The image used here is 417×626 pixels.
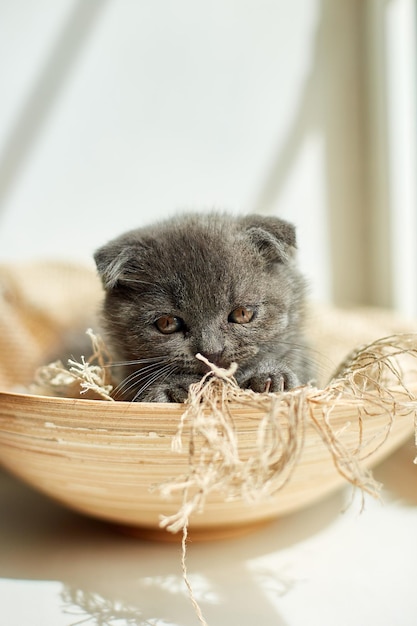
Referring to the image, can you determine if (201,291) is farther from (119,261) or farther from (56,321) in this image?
(56,321)

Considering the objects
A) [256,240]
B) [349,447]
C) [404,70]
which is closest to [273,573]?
[349,447]

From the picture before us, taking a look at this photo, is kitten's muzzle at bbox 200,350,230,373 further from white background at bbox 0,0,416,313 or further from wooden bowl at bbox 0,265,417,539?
white background at bbox 0,0,416,313

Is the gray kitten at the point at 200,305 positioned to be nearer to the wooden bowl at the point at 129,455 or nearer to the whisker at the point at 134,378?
the whisker at the point at 134,378

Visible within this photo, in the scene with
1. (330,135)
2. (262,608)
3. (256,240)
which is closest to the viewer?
(262,608)

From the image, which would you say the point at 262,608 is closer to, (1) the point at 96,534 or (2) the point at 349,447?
(2) the point at 349,447

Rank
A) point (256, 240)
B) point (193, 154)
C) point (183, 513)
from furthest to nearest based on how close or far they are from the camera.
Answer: point (193, 154), point (256, 240), point (183, 513)

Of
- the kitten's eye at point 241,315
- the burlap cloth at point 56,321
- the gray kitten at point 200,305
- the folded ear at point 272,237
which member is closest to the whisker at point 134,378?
the gray kitten at point 200,305

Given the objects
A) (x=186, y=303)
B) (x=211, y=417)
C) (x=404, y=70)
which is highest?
(x=404, y=70)
